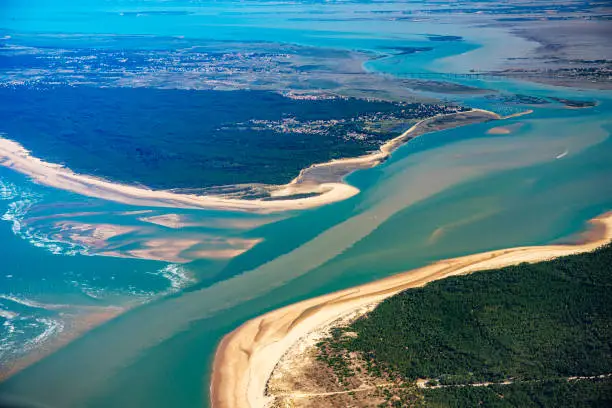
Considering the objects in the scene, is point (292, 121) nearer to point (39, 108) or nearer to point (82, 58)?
point (39, 108)

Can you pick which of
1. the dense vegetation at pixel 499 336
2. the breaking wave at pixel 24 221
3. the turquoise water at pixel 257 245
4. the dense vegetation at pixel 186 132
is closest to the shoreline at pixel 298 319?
the turquoise water at pixel 257 245

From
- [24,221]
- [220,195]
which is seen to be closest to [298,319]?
[220,195]

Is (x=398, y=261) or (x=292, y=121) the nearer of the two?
(x=398, y=261)

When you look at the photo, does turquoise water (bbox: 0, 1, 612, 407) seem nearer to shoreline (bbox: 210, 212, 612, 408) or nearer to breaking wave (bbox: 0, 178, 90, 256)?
breaking wave (bbox: 0, 178, 90, 256)

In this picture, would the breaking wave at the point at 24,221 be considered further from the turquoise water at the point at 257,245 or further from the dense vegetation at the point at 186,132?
the dense vegetation at the point at 186,132

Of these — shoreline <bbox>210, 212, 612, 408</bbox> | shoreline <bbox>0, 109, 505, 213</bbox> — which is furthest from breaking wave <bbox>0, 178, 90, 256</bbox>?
shoreline <bbox>210, 212, 612, 408</bbox>

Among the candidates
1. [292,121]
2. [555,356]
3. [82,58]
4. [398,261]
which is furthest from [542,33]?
[555,356]
